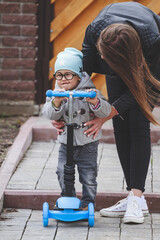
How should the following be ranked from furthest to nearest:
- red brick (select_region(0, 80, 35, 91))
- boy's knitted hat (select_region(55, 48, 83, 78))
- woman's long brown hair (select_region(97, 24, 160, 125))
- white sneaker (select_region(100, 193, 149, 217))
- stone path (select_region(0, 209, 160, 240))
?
red brick (select_region(0, 80, 35, 91)) < white sneaker (select_region(100, 193, 149, 217)) < boy's knitted hat (select_region(55, 48, 83, 78)) < stone path (select_region(0, 209, 160, 240)) < woman's long brown hair (select_region(97, 24, 160, 125))

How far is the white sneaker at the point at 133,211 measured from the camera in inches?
150

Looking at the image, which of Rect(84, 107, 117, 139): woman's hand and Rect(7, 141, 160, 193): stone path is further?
Rect(7, 141, 160, 193): stone path

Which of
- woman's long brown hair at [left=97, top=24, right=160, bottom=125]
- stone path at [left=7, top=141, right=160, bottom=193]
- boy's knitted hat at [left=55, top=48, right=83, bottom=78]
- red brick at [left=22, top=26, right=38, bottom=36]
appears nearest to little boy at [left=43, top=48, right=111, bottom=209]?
boy's knitted hat at [left=55, top=48, right=83, bottom=78]

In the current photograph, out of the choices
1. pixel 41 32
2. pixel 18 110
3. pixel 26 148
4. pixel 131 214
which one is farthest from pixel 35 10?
pixel 131 214

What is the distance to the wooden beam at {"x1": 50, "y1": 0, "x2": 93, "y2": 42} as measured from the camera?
22.0 ft

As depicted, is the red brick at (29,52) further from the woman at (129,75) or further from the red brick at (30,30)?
the woman at (129,75)

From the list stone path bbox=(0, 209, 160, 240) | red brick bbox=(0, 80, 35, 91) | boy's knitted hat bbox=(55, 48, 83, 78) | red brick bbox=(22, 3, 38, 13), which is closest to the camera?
stone path bbox=(0, 209, 160, 240)

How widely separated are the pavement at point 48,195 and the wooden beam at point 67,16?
1657mm

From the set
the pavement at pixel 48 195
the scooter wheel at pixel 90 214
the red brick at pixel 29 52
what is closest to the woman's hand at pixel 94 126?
the scooter wheel at pixel 90 214

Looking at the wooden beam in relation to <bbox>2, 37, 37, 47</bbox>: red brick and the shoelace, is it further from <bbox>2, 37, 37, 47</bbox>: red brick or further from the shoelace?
the shoelace

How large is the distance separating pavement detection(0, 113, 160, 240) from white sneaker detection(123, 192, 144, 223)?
5 centimetres

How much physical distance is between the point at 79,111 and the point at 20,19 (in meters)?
3.16

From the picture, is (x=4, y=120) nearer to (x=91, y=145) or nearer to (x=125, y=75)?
(x=91, y=145)

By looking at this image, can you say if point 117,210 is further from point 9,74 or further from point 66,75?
point 9,74
